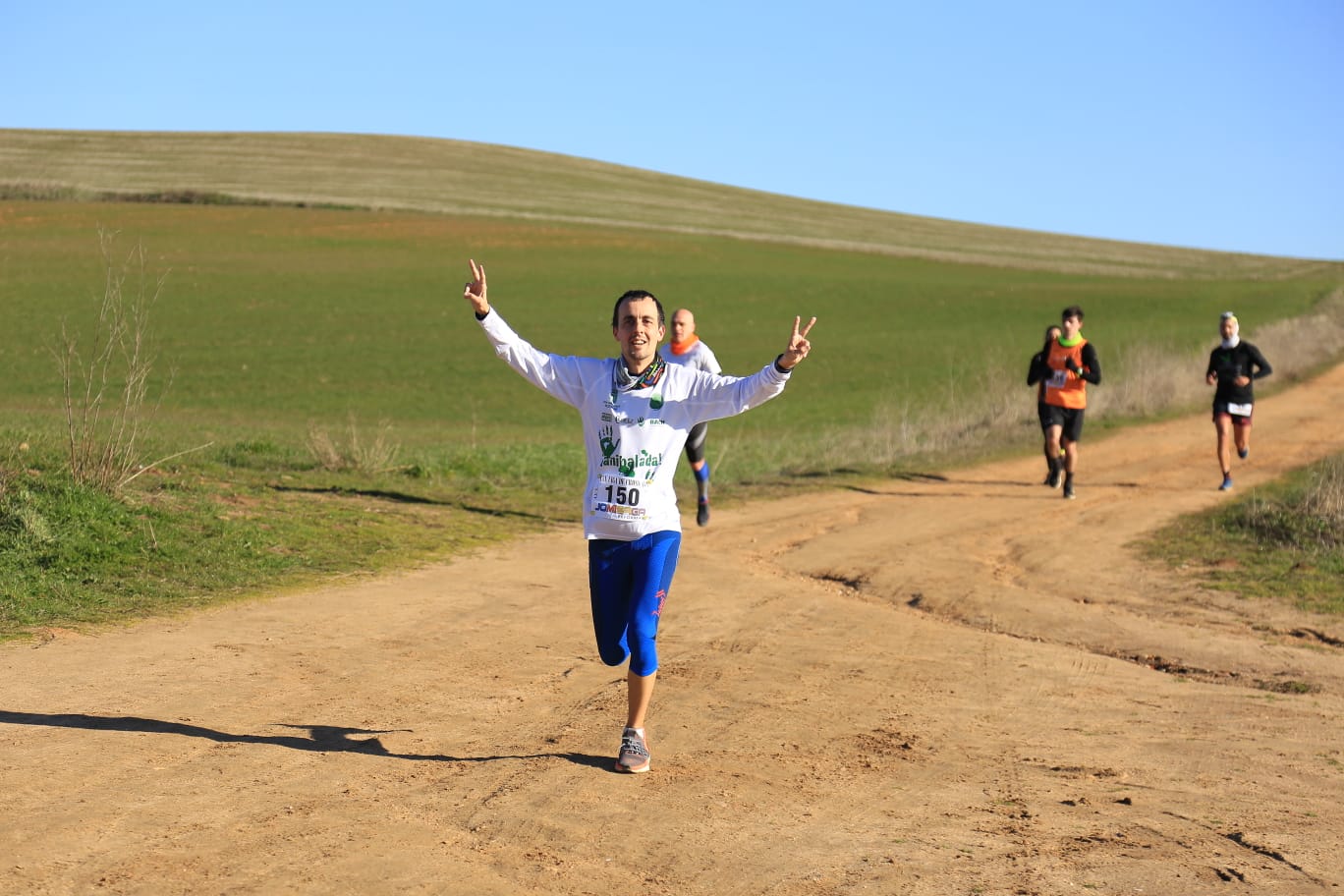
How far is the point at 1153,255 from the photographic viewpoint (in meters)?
96.4

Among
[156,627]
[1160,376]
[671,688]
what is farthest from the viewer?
[1160,376]

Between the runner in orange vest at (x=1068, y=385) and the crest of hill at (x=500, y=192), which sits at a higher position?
the crest of hill at (x=500, y=192)

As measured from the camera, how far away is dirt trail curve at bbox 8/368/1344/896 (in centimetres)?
485

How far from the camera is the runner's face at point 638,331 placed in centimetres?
587

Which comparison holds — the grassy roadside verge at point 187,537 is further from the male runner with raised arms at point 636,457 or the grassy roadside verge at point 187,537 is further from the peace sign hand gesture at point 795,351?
the peace sign hand gesture at point 795,351

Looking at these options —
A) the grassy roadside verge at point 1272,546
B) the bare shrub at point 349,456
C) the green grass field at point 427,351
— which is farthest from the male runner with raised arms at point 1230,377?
the bare shrub at point 349,456

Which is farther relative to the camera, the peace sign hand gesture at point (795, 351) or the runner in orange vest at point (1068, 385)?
the runner in orange vest at point (1068, 385)

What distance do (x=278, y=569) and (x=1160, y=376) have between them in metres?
20.7

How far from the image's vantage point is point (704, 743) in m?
6.55

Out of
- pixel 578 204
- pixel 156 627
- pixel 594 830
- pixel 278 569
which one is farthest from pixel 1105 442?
pixel 578 204

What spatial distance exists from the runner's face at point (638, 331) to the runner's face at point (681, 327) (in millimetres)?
6470

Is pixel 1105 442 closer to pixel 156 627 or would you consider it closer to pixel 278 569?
pixel 278 569

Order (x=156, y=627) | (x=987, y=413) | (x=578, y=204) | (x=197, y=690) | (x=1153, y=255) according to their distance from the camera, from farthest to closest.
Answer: (x=1153, y=255) < (x=578, y=204) < (x=987, y=413) < (x=156, y=627) < (x=197, y=690)

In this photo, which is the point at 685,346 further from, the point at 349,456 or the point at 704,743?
the point at 704,743
